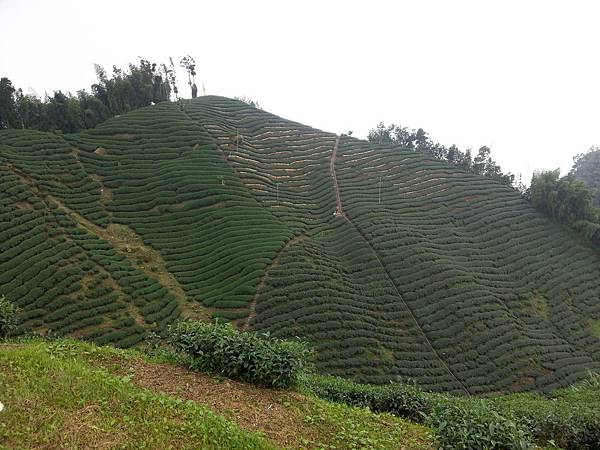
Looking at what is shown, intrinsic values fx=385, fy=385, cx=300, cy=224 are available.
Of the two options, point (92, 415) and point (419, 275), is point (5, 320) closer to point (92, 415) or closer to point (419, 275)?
point (92, 415)

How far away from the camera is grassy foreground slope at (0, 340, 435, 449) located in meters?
5.84

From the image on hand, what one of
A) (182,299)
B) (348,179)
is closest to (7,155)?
(182,299)

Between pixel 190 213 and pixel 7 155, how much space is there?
17.3 meters

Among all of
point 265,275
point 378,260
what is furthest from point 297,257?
point 378,260

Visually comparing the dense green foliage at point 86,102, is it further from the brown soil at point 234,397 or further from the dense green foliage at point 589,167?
the dense green foliage at point 589,167

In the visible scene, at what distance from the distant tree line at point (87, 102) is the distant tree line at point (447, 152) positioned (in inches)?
1566

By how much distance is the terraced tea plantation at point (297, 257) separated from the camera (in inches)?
1025

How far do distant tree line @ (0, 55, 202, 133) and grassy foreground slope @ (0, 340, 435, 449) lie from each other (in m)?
51.9

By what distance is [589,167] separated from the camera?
84188 mm

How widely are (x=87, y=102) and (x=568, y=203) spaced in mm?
64234

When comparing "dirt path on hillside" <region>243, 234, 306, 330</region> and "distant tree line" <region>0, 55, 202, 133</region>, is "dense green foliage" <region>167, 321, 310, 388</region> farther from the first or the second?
"distant tree line" <region>0, 55, 202, 133</region>

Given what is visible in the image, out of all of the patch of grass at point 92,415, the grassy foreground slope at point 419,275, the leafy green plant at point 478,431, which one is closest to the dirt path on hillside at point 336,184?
the grassy foreground slope at point 419,275

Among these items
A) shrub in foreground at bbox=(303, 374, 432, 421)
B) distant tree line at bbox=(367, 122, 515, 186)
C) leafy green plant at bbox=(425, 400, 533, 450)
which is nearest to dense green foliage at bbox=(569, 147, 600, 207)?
distant tree line at bbox=(367, 122, 515, 186)

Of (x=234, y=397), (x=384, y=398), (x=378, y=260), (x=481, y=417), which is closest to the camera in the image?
(x=481, y=417)
